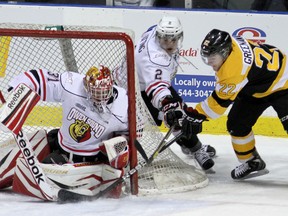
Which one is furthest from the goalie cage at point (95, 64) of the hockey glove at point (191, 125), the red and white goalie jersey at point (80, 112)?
the hockey glove at point (191, 125)

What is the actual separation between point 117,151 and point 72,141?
297mm

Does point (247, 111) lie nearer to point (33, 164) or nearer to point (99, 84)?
point (99, 84)

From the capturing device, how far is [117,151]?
3852 millimetres

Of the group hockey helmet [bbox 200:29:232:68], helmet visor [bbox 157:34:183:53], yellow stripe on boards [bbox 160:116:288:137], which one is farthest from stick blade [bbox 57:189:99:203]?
yellow stripe on boards [bbox 160:116:288:137]

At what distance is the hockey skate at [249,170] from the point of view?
4.57 meters

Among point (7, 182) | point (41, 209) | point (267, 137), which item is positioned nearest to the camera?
point (41, 209)

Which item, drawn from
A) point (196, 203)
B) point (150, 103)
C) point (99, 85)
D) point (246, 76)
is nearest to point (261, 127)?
point (150, 103)

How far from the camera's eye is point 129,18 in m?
5.80

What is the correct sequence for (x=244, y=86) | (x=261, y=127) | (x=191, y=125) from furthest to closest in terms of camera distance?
(x=261, y=127)
(x=244, y=86)
(x=191, y=125)

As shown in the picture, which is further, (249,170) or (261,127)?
(261,127)

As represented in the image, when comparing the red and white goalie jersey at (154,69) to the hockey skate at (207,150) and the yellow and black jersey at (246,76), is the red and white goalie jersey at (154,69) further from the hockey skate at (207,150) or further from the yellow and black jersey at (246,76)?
the hockey skate at (207,150)

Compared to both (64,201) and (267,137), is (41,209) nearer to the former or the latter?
(64,201)

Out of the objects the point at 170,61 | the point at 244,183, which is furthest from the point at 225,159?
the point at 170,61

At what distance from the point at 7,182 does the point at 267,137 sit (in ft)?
7.38
